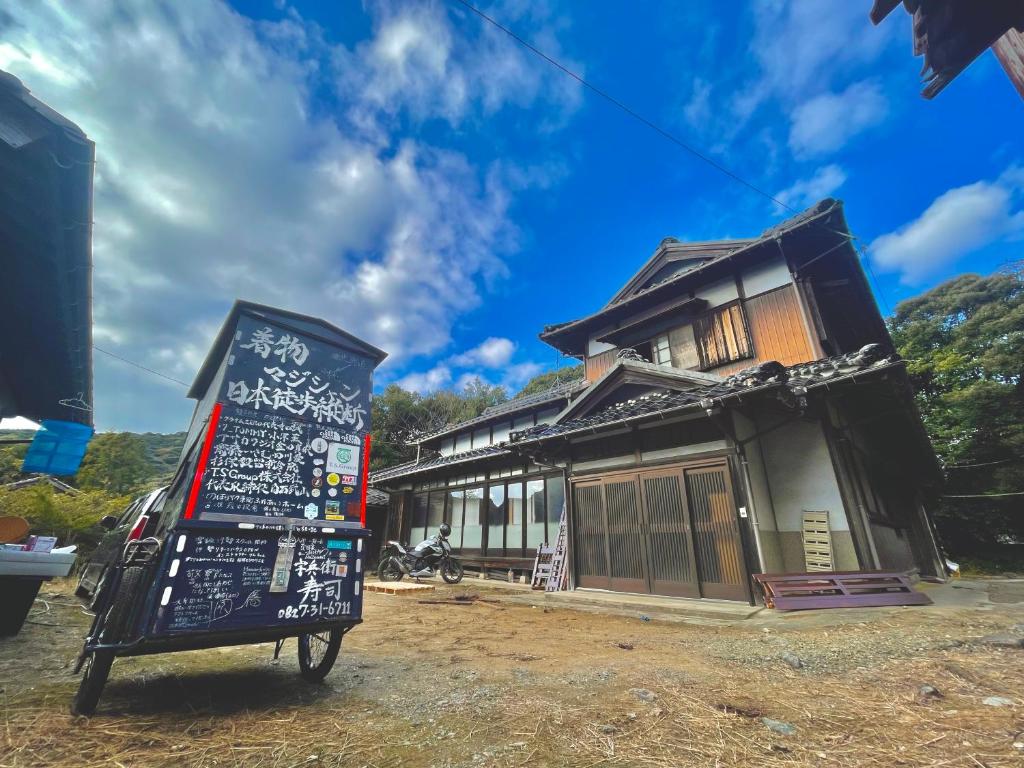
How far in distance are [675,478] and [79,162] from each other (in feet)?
26.4

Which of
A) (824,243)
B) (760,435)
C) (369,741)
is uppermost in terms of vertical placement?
(824,243)

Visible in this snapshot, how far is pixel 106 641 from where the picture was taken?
7.73 ft

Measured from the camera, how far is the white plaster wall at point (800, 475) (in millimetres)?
6891

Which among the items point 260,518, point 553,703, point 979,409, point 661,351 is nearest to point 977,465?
point 979,409

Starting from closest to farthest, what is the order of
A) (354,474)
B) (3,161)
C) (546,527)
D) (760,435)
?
(3,161) < (354,474) < (760,435) < (546,527)

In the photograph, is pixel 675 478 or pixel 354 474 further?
pixel 675 478

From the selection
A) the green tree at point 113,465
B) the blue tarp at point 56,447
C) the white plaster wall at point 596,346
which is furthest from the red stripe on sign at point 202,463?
the green tree at point 113,465

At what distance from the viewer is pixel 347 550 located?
3012 mm

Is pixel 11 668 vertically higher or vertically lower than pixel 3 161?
lower

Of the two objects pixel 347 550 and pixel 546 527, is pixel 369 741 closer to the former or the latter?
pixel 347 550

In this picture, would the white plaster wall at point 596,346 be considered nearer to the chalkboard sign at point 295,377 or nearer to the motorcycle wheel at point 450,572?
the motorcycle wheel at point 450,572

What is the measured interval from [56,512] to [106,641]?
1066 cm

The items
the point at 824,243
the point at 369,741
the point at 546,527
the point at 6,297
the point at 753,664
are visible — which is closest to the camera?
the point at 369,741

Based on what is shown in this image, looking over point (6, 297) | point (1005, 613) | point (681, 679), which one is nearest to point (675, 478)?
point (1005, 613)
